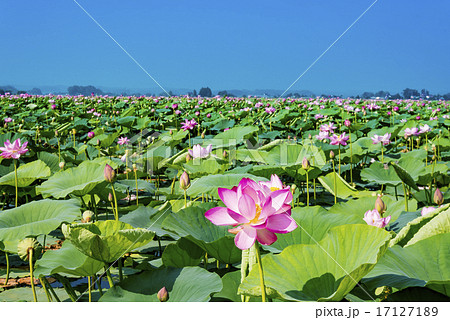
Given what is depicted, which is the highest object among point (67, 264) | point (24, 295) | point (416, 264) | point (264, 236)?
point (264, 236)

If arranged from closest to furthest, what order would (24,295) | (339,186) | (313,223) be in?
(313,223), (24,295), (339,186)

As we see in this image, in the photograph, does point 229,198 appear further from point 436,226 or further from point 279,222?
point 436,226

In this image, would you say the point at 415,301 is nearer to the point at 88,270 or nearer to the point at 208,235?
the point at 208,235

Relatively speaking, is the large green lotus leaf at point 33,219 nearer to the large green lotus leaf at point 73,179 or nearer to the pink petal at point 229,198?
the large green lotus leaf at point 73,179

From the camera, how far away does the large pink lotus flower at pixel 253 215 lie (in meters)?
0.72

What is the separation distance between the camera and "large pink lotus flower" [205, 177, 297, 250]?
0.72 m

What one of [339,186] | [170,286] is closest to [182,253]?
[170,286]

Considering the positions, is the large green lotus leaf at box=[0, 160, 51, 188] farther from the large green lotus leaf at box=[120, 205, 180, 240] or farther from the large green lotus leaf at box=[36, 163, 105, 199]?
the large green lotus leaf at box=[120, 205, 180, 240]

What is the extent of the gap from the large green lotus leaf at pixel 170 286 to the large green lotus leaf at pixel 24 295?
23.1 inches

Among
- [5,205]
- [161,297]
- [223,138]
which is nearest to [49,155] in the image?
[5,205]

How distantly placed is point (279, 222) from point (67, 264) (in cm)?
78

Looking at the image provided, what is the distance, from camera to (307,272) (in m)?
0.91

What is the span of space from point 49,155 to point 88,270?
2.03m

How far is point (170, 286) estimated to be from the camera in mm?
1043
